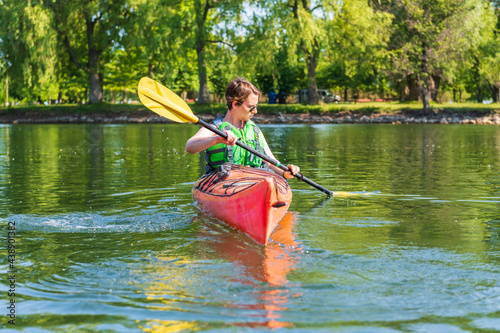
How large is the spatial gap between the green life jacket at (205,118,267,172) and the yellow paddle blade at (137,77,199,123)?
431mm

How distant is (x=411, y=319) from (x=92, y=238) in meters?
3.53

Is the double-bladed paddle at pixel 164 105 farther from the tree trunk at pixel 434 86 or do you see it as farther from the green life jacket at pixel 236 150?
the tree trunk at pixel 434 86

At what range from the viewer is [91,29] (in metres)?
46.2

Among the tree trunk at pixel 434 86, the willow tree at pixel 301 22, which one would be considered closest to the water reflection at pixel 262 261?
the willow tree at pixel 301 22

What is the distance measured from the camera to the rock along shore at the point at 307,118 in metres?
40.9

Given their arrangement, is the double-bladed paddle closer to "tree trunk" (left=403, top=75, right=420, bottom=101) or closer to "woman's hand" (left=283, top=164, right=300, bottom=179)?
"woman's hand" (left=283, top=164, right=300, bottom=179)

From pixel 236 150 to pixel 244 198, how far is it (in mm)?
1384

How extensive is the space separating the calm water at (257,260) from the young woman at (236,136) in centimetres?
73

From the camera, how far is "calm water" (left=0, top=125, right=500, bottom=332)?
3.98m

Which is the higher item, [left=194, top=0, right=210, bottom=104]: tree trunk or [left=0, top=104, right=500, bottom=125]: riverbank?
[left=194, top=0, right=210, bottom=104]: tree trunk

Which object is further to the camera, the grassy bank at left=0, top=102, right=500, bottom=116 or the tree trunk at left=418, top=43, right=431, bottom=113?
the grassy bank at left=0, top=102, right=500, bottom=116

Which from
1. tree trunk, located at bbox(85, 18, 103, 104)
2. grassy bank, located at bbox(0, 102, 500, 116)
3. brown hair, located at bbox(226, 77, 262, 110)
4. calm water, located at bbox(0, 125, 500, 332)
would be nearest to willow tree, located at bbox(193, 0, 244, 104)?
grassy bank, located at bbox(0, 102, 500, 116)

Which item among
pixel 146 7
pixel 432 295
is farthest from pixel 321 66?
pixel 432 295

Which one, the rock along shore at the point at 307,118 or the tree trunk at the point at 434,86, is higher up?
the tree trunk at the point at 434,86
